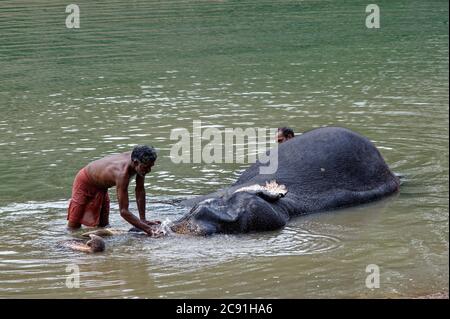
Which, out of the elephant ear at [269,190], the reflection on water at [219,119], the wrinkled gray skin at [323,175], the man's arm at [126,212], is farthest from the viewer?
the wrinkled gray skin at [323,175]

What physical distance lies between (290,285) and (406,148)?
4.83 meters

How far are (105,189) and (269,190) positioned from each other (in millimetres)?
1575

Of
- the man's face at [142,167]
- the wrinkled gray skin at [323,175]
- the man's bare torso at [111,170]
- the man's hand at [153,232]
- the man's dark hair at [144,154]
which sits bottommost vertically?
the man's hand at [153,232]

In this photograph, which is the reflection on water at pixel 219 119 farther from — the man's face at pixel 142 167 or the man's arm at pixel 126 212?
the man's face at pixel 142 167

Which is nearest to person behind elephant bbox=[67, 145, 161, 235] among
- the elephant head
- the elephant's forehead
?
the elephant head

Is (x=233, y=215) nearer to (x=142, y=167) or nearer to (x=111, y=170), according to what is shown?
(x=142, y=167)

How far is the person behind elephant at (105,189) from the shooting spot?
841 centimetres

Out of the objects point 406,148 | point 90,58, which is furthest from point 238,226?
point 90,58

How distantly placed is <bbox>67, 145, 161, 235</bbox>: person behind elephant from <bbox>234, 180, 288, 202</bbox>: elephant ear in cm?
93

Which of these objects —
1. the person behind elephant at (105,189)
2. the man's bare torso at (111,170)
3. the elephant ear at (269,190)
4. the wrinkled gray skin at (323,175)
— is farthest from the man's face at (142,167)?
the elephant ear at (269,190)

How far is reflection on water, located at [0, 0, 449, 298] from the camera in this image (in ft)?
24.7

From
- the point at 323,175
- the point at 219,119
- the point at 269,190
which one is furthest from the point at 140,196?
the point at 219,119

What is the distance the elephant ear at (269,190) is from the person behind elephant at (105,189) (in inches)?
36.7

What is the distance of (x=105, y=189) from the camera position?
30.0 ft
